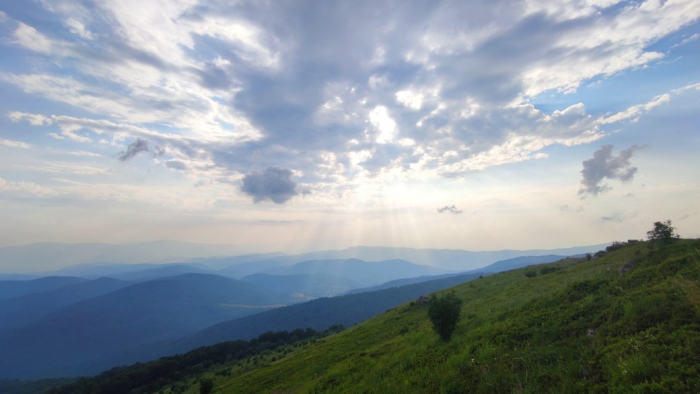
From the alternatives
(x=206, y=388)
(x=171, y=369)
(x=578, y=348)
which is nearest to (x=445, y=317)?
(x=578, y=348)

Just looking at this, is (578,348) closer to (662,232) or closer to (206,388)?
(662,232)

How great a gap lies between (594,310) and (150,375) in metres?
123

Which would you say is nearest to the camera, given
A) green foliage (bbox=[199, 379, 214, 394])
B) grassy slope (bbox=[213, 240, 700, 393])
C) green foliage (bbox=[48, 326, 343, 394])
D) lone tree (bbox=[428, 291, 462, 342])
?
grassy slope (bbox=[213, 240, 700, 393])

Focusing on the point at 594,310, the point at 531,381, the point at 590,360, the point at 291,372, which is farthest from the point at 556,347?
the point at 291,372

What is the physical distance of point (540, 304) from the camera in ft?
70.7

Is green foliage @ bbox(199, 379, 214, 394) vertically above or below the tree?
below

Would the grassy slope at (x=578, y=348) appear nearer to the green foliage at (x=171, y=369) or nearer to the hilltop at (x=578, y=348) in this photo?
the hilltop at (x=578, y=348)

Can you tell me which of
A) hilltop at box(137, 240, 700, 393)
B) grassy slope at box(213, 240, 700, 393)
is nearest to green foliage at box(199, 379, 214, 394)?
grassy slope at box(213, 240, 700, 393)

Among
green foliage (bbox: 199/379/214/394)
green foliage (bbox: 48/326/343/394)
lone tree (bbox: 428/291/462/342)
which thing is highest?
lone tree (bbox: 428/291/462/342)

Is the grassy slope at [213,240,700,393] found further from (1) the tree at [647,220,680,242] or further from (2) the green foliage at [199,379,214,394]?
(2) the green foliage at [199,379,214,394]

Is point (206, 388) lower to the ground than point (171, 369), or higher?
higher

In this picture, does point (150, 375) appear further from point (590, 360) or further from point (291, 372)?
point (590, 360)

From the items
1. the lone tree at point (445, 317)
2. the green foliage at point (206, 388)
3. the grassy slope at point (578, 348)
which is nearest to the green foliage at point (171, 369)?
the green foliage at point (206, 388)

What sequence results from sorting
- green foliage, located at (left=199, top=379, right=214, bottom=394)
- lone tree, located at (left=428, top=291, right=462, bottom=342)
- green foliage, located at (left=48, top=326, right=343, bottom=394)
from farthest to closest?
green foliage, located at (left=48, top=326, right=343, bottom=394)
green foliage, located at (left=199, top=379, right=214, bottom=394)
lone tree, located at (left=428, top=291, right=462, bottom=342)
